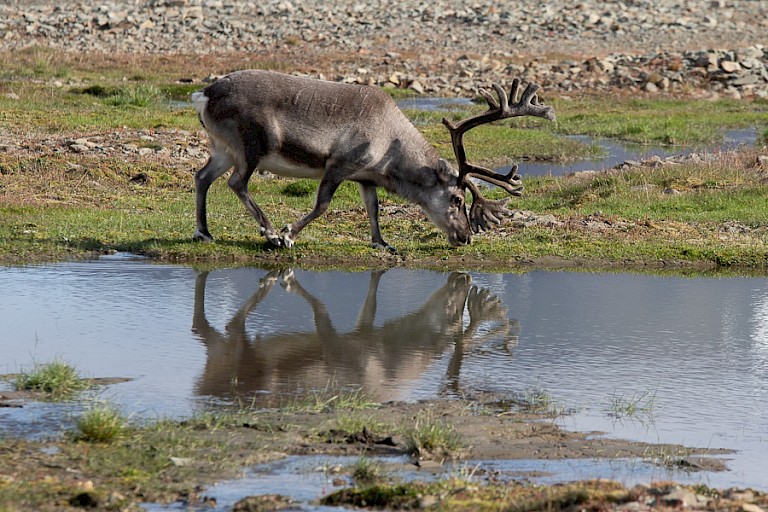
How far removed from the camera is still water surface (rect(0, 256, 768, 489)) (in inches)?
358

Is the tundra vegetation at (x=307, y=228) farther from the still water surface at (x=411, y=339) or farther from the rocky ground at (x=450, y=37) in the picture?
the rocky ground at (x=450, y=37)

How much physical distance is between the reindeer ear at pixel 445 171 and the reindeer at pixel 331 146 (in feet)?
0.04

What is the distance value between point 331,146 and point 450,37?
40857 mm

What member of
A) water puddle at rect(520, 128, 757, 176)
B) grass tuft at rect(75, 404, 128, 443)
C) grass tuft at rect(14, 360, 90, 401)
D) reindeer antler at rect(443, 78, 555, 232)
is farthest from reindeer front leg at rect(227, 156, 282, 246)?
water puddle at rect(520, 128, 757, 176)

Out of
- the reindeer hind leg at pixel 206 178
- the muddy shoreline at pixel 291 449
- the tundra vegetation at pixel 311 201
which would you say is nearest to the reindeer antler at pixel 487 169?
the tundra vegetation at pixel 311 201

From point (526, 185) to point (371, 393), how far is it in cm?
1360

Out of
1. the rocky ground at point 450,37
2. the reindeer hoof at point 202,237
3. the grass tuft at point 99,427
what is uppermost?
the rocky ground at point 450,37

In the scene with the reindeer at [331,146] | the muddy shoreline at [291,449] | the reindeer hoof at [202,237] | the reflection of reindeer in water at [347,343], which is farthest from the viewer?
the reindeer hoof at [202,237]

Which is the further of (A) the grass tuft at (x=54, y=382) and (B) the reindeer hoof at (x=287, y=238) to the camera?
(B) the reindeer hoof at (x=287, y=238)

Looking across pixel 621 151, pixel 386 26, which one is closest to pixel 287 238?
pixel 621 151

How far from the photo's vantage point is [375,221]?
50.9 feet

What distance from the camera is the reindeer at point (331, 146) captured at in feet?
48.1

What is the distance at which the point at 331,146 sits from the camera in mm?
14836

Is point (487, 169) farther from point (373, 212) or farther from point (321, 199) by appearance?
point (321, 199)
